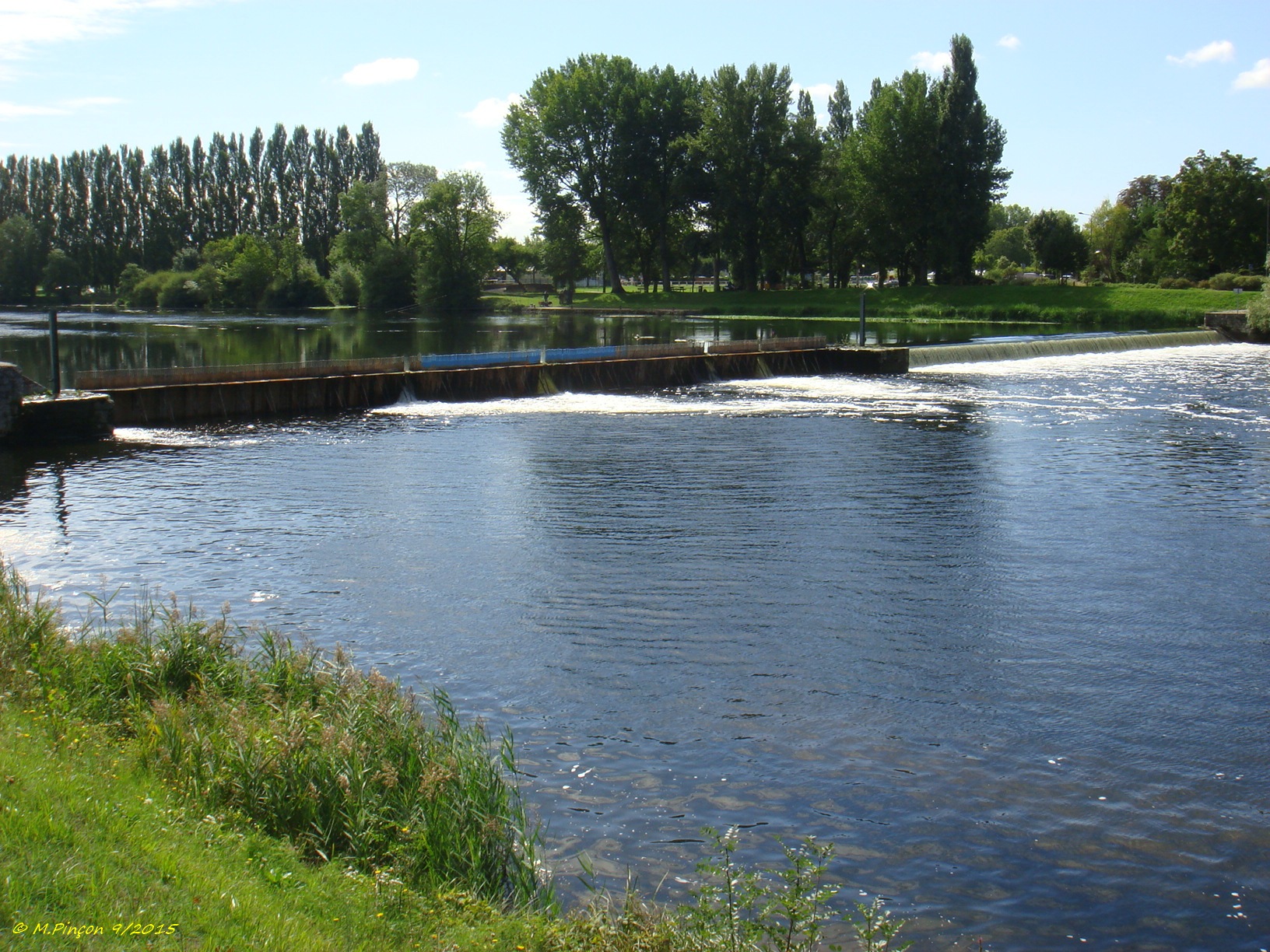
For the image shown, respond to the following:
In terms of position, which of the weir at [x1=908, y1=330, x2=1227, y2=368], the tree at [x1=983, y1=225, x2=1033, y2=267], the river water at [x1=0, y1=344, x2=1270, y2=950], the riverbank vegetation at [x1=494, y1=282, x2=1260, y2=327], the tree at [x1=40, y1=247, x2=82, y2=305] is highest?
the tree at [x1=983, y1=225, x2=1033, y2=267]

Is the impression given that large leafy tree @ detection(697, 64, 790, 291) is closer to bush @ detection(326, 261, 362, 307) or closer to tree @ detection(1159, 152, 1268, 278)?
tree @ detection(1159, 152, 1268, 278)

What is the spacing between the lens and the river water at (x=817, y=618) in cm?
937

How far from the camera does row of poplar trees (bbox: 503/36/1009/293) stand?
8938 cm

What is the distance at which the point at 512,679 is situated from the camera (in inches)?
511

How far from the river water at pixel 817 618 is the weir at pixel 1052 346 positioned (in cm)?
2380

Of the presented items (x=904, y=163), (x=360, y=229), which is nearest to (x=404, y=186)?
(x=360, y=229)

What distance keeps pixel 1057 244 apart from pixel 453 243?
193ft

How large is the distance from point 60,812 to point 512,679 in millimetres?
6422

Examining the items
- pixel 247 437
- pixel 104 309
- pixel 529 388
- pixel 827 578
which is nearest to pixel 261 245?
pixel 104 309

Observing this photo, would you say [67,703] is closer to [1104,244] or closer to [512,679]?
[512,679]

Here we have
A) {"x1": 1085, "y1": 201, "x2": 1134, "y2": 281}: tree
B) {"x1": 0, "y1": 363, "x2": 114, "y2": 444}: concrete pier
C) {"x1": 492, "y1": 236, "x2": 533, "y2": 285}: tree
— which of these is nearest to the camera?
{"x1": 0, "y1": 363, "x2": 114, "y2": 444}: concrete pier

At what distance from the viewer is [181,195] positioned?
13575 cm

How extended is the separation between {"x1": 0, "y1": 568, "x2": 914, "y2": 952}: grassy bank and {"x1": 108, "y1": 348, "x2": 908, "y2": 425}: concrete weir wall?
25735 millimetres

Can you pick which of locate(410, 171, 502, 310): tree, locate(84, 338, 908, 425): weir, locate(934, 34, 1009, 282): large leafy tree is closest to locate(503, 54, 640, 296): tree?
locate(410, 171, 502, 310): tree
